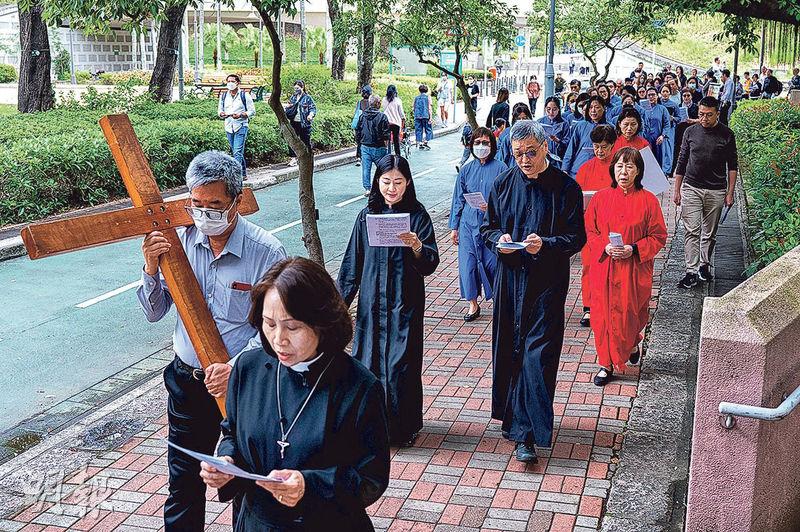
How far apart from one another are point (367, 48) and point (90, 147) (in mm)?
7554

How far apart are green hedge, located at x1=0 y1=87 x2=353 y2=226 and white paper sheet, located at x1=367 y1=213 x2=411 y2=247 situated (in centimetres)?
981

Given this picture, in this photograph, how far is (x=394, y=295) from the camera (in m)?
6.23

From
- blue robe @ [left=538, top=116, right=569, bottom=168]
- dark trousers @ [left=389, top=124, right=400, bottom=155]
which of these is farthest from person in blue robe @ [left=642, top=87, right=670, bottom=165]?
dark trousers @ [left=389, top=124, right=400, bottom=155]

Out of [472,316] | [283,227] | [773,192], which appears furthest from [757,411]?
[283,227]

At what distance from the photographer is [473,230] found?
9484mm

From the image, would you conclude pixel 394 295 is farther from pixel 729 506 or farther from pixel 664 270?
pixel 664 270

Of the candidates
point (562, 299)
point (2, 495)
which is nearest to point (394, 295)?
point (562, 299)

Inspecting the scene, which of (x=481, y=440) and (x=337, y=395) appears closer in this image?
(x=337, y=395)

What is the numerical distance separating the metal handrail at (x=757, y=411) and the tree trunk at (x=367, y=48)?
1127cm

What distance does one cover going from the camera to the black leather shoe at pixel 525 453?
237 inches

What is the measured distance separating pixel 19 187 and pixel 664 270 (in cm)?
917

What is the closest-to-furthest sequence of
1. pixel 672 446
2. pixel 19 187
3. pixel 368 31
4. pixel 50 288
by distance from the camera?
pixel 672 446
pixel 50 288
pixel 19 187
pixel 368 31

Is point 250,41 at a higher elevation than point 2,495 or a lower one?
higher

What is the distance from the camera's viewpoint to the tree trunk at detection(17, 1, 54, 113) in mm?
20656
